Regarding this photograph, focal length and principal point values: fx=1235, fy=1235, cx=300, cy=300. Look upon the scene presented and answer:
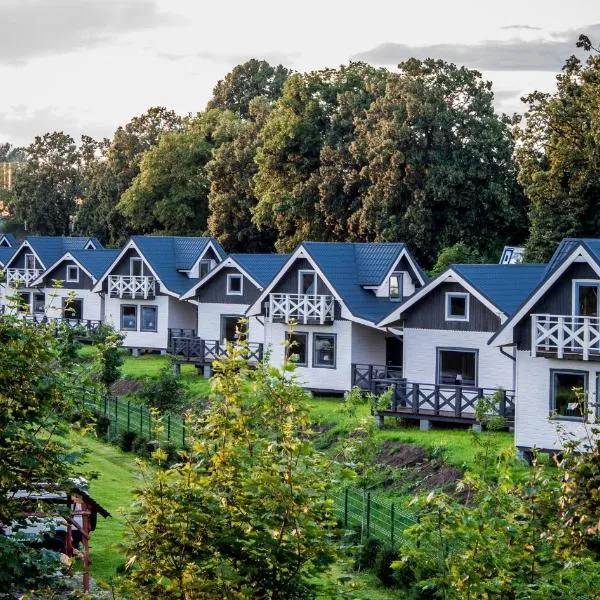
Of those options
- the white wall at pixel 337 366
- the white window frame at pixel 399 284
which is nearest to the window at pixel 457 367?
the white wall at pixel 337 366

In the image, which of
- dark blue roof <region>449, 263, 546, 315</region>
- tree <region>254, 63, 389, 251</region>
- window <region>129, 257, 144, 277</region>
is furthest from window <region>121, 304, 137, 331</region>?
dark blue roof <region>449, 263, 546, 315</region>

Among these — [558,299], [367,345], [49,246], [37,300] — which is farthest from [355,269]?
[49,246]

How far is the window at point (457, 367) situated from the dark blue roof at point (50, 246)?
3684cm

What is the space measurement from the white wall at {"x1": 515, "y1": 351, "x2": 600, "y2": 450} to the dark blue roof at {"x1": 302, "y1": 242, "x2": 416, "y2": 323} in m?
11.8

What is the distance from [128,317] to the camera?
62.6 m

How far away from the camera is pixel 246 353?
13.8m

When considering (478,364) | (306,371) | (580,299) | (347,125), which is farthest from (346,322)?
(347,125)

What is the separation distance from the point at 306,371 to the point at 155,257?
17559 mm

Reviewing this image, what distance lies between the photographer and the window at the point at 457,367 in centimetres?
4044

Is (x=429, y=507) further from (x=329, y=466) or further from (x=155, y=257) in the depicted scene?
(x=155, y=257)

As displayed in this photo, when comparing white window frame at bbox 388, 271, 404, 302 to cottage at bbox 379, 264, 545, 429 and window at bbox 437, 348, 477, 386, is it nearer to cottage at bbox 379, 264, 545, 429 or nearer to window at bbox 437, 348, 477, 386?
cottage at bbox 379, 264, 545, 429

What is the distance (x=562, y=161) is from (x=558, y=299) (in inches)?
912

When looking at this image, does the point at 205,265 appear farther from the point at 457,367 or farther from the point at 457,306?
the point at 457,367

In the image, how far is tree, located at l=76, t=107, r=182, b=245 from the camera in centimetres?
9906
